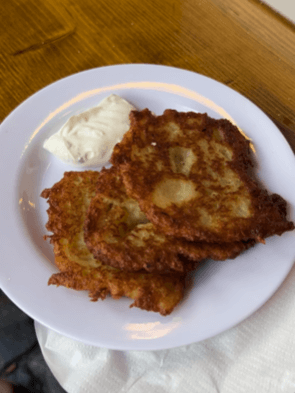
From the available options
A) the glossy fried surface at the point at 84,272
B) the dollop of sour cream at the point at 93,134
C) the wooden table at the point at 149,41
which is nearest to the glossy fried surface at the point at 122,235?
the glossy fried surface at the point at 84,272

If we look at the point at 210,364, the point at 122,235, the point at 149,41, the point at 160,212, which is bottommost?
the point at 210,364

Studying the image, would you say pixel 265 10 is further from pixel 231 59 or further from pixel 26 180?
pixel 26 180

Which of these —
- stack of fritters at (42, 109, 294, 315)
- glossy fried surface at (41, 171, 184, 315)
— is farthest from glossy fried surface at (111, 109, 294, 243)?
glossy fried surface at (41, 171, 184, 315)

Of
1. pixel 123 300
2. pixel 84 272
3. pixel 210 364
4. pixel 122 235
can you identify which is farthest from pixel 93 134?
pixel 210 364

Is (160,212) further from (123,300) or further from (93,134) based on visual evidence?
(93,134)

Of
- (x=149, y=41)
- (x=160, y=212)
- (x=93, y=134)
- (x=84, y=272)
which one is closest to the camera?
(x=160, y=212)

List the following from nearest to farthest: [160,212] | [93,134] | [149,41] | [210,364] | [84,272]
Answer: [160,212], [84,272], [210,364], [93,134], [149,41]

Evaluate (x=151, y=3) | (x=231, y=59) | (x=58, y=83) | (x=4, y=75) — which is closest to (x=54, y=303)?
(x=58, y=83)
